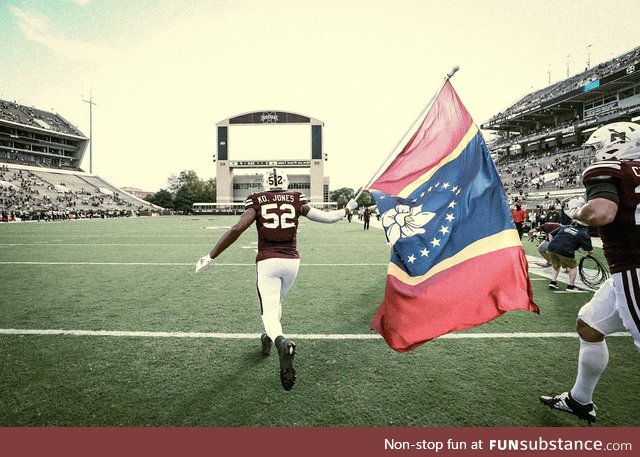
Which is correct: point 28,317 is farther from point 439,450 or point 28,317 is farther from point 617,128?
point 617,128

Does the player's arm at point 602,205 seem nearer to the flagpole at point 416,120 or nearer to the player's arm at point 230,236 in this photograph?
the flagpole at point 416,120

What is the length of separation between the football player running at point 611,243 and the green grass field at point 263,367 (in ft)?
1.26

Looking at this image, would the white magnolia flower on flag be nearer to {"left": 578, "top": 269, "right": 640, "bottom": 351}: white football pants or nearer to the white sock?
{"left": 578, "top": 269, "right": 640, "bottom": 351}: white football pants

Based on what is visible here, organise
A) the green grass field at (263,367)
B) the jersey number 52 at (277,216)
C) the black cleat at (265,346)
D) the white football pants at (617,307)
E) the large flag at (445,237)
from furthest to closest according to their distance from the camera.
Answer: the black cleat at (265,346), the jersey number 52 at (277,216), the large flag at (445,237), the green grass field at (263,367), the white football pants at (617,307)

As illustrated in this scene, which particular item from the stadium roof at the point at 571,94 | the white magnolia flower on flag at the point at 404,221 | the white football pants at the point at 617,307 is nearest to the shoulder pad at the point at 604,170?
the white football pants at the point at 617,307

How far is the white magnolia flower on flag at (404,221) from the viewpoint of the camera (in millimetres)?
3734

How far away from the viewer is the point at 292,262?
366 cm

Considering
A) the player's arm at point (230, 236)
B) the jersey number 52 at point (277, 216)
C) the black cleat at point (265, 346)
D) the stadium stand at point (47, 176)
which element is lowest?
the black cleat at point (265, 346)

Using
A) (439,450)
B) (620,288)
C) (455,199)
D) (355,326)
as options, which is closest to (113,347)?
(355,326)

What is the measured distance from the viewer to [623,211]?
245 cm

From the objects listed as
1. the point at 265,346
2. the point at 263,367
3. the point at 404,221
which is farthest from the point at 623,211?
the point at 265,346

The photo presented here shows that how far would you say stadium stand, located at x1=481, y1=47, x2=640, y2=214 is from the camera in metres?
38.2

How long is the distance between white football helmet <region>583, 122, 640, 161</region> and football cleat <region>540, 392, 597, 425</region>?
177 cm

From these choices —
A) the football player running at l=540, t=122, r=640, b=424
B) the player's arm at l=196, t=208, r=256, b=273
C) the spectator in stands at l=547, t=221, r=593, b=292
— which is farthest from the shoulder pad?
the spectator in stands at l=547, t=221, r=593, b=292
